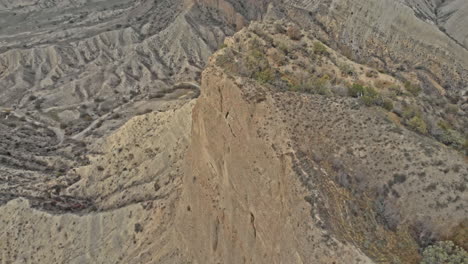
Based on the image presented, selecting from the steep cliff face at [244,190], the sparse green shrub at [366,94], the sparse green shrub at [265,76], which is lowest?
the steep cliff face at [244,190]

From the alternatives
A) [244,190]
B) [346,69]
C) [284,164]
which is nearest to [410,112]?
[346,69]

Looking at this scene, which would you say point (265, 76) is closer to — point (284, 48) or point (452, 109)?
point (284, 48)

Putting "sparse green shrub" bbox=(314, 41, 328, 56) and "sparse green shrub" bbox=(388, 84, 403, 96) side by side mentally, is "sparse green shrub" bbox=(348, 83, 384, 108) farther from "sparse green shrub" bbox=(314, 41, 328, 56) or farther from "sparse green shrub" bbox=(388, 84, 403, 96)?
"sparse green shrub" bbox=(314, 41, 328, 56)

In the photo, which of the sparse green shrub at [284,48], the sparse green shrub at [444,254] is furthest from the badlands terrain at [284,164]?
the sparse green shrub at [284,48]

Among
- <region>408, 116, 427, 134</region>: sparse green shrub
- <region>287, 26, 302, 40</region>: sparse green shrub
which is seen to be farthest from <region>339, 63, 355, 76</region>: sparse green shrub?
<region>408, 116, 427, 134</region>: sparse green shrub

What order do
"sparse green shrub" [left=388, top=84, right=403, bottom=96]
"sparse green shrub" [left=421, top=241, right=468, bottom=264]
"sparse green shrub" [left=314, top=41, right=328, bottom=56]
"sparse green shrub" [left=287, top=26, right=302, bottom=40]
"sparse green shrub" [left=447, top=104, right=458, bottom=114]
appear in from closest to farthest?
"sparse green shrub" [left=421, top=241, right=468, bottom=264] → "sparse green shrub" [left=388, top=84, right=403, bottom=96] → "sparse green shrub" [left=447, top=104, right=458, bottom=114] → "sparse green shrub" [left=314, top=41, right=328, bottom=56] → "sparse green shrub" [left=287, top=26, right=302, bottom=40]

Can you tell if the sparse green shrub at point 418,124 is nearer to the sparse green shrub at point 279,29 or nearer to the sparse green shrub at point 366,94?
the sparse green shrub at point 366,94

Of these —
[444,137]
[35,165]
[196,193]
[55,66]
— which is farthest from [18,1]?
[444,137]
